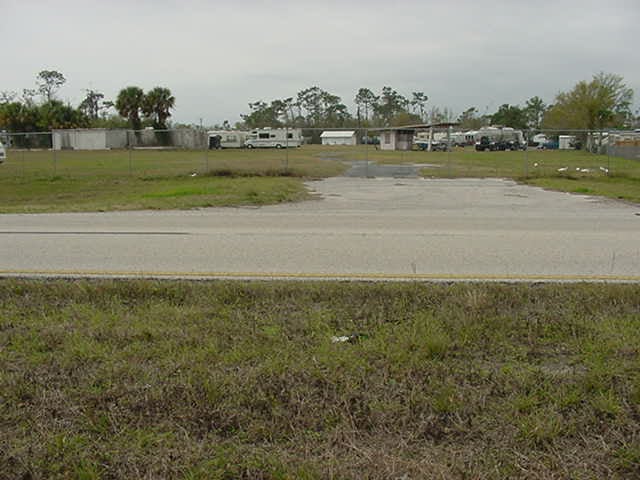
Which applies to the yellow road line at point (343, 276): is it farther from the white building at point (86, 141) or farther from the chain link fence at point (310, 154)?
the white building at point (86, 141)

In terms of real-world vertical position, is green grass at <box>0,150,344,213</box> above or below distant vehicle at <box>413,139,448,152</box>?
below

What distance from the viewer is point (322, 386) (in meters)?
3.71

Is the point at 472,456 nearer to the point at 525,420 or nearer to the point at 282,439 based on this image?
the point at 525,420

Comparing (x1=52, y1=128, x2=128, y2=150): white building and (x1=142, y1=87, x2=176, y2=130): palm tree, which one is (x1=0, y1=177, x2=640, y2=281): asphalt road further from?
(x1=142, y1=87, x2=176, y2=130): palm tree

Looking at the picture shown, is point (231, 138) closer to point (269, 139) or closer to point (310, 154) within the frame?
point (269, 139)

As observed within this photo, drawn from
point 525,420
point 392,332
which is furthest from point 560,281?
point 525,420

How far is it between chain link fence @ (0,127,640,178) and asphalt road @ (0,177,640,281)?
1307 centimetres

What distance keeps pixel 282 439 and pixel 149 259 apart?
16.1 feet

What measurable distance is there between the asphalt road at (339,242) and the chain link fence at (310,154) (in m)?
13.1

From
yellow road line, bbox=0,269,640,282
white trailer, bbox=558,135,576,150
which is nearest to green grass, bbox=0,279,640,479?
yellow road line, bbox=0,269,640,282

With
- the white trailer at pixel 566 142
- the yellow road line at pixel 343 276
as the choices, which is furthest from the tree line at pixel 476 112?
the yellow road line at pixel 343 276

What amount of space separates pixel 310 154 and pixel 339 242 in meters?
42.6

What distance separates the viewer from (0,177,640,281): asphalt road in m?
6.97

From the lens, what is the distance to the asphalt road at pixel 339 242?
697cm
